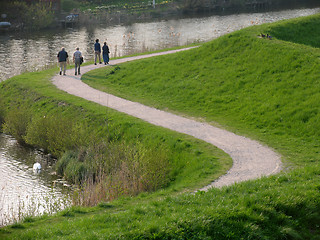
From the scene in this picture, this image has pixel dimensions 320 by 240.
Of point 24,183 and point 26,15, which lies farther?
point 26,15

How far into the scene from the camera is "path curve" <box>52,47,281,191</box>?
1472 centimetres

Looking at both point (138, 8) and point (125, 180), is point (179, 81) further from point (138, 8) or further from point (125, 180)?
point (138, 8)

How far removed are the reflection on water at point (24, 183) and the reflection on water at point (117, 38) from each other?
14754 millimetres

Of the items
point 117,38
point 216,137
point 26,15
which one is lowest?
point 216,137

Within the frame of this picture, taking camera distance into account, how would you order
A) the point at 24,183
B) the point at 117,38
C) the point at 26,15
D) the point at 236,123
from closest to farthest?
the point at 24,183, the point at 236,123, the point at 117,38, the point at 26,15

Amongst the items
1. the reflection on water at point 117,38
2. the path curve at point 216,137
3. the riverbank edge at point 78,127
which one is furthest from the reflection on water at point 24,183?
the reflection on water at point 117,38

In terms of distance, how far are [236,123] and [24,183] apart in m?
9.13

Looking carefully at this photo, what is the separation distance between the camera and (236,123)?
788 inches

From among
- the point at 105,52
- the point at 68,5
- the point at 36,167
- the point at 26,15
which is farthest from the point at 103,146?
the point at 68,5

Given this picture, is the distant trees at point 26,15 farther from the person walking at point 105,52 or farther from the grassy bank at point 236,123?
the grassy bank at point 236,123

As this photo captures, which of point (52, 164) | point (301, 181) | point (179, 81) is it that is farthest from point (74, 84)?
point (301, 181)

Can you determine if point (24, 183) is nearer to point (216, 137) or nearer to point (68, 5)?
point (216, 137)

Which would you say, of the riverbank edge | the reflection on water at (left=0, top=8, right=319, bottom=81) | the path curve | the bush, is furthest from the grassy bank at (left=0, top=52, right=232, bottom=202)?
the bush

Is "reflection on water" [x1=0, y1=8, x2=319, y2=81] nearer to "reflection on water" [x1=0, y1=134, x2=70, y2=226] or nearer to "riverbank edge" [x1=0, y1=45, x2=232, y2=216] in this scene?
"riverbank edge" [x1=0, y1=45, x2=232, y2=216]
